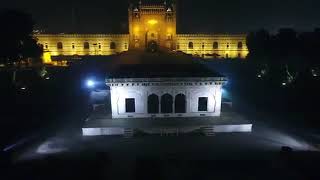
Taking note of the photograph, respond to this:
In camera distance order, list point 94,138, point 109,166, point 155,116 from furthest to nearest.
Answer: point 155,116, point 94,138, point 109,166

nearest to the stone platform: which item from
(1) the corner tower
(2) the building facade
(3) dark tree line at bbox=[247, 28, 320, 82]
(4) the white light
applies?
(2) the building facade

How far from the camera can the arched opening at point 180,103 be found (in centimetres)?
2500

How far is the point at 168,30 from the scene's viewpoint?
7269cm

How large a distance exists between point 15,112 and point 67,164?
46.7ft

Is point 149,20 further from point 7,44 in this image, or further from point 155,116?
point 155,116

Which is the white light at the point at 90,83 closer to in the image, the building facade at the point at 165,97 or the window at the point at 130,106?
the building facade at the point at 165,97

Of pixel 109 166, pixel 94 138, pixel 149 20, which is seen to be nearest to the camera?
pixel 109 166

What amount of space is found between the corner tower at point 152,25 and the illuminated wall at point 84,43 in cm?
307

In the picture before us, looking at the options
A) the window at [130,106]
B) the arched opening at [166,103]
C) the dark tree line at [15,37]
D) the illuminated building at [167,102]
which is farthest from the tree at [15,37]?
the arched opening at [166,103]

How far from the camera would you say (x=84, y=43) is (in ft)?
242

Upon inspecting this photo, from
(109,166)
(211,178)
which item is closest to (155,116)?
(109,166)

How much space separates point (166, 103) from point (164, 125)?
218 centimetres

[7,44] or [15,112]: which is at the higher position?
[7,44]

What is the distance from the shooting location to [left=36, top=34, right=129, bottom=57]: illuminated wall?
7238 centimetres
